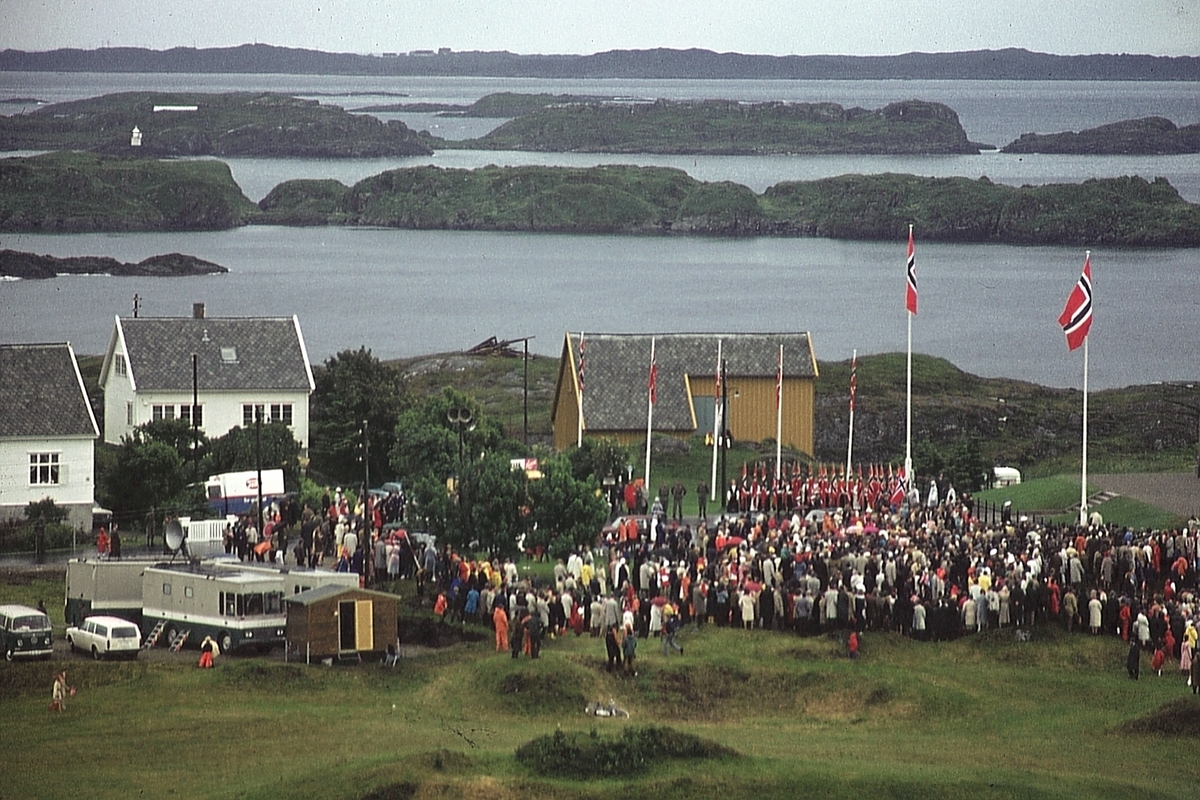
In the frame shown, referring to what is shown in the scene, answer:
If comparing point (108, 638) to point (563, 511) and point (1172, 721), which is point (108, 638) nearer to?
point (563, 511)

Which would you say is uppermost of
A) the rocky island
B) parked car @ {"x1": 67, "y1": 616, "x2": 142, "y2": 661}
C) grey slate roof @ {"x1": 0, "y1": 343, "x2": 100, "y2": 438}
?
the rocky island

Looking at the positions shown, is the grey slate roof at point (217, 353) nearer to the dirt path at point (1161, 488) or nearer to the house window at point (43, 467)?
the house window at point (43, 467)

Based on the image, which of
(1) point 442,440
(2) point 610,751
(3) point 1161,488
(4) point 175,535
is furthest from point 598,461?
(2) point 610,751

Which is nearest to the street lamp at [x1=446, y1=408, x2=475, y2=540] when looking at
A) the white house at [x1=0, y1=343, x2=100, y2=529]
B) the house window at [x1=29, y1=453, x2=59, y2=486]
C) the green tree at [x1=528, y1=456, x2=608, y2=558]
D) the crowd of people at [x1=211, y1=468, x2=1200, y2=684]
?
the crowd of people at [x1=211, y1=468, x2=1200, y2=684]

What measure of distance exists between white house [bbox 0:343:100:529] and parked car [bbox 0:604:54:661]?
19635 mm

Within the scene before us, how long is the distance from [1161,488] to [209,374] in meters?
33.8

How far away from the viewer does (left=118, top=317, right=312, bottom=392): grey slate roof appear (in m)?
71.2

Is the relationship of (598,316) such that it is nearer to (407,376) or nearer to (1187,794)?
(407,376)

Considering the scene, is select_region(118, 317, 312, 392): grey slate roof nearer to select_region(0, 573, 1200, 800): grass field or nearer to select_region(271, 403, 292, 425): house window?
select_region(271, 403, 292, 425): house window

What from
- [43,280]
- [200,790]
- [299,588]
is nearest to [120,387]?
[299,588]

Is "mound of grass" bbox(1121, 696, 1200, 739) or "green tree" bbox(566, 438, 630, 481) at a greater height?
"green tree" bbox(566, 438, 630, 481)

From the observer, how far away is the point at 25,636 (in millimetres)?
37188

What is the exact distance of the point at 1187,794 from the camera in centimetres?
3016

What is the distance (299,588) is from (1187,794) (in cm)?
1749
